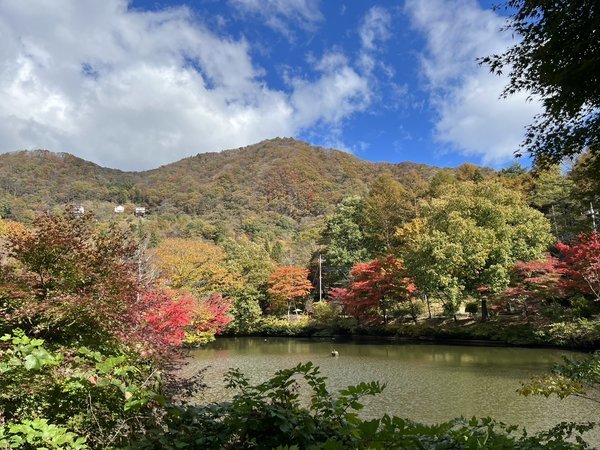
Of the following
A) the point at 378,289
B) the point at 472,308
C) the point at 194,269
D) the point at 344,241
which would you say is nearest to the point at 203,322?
the point at 194,269

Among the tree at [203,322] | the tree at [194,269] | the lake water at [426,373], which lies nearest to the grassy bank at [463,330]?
the lake water at [426,373]

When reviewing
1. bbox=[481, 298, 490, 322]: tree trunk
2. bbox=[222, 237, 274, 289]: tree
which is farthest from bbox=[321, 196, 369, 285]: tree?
bbox=[481, 298, 490, 322]: tree trunk

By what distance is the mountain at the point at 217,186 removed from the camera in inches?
2093

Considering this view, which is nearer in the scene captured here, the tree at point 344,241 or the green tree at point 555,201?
the green tree at point 555,201

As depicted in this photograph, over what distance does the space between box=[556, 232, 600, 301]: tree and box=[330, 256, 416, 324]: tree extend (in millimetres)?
7091

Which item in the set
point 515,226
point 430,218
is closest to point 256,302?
point 430,218

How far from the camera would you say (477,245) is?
18844mm

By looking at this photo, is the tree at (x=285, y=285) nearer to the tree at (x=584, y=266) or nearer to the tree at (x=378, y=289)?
the tree at (x=378, y=289)

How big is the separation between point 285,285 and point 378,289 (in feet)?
23.1

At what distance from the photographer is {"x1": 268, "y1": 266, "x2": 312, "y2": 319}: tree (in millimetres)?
25797

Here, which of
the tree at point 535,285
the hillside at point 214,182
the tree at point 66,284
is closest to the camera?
the tree at point 66,284

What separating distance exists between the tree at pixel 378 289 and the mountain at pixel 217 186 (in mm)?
24915

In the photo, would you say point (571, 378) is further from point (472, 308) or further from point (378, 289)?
point (472, 308)

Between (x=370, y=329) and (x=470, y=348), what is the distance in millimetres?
6331
